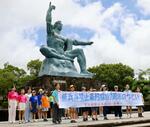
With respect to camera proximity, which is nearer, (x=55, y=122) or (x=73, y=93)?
(x=55, y=122)

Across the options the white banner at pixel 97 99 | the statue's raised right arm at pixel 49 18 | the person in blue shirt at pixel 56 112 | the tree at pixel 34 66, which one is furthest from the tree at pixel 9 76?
the person in blue shirt at pixel 56 112

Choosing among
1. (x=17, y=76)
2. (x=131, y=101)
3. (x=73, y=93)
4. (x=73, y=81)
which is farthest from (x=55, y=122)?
(x=17, y=76)

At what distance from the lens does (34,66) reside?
6512cm

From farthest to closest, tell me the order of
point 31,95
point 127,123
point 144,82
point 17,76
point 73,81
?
point 17,76, point 144,82, point 73,81, point 31,95, point 127,123

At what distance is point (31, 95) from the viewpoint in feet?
57.5

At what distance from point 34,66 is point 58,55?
121 feet

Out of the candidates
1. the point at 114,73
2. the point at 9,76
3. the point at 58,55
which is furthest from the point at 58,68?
the point at 114,73

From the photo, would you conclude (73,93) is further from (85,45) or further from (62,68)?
(85,45)

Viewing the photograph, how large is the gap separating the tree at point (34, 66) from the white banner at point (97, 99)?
46.8 m

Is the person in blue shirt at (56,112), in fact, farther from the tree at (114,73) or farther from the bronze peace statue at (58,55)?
the tree at (114,73)

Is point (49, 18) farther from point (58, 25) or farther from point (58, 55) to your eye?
point (58, 55)

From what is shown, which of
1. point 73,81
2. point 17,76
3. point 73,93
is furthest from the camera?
point 17,76

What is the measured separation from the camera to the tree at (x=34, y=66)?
2547 inches

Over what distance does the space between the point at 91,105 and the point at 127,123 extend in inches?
105
